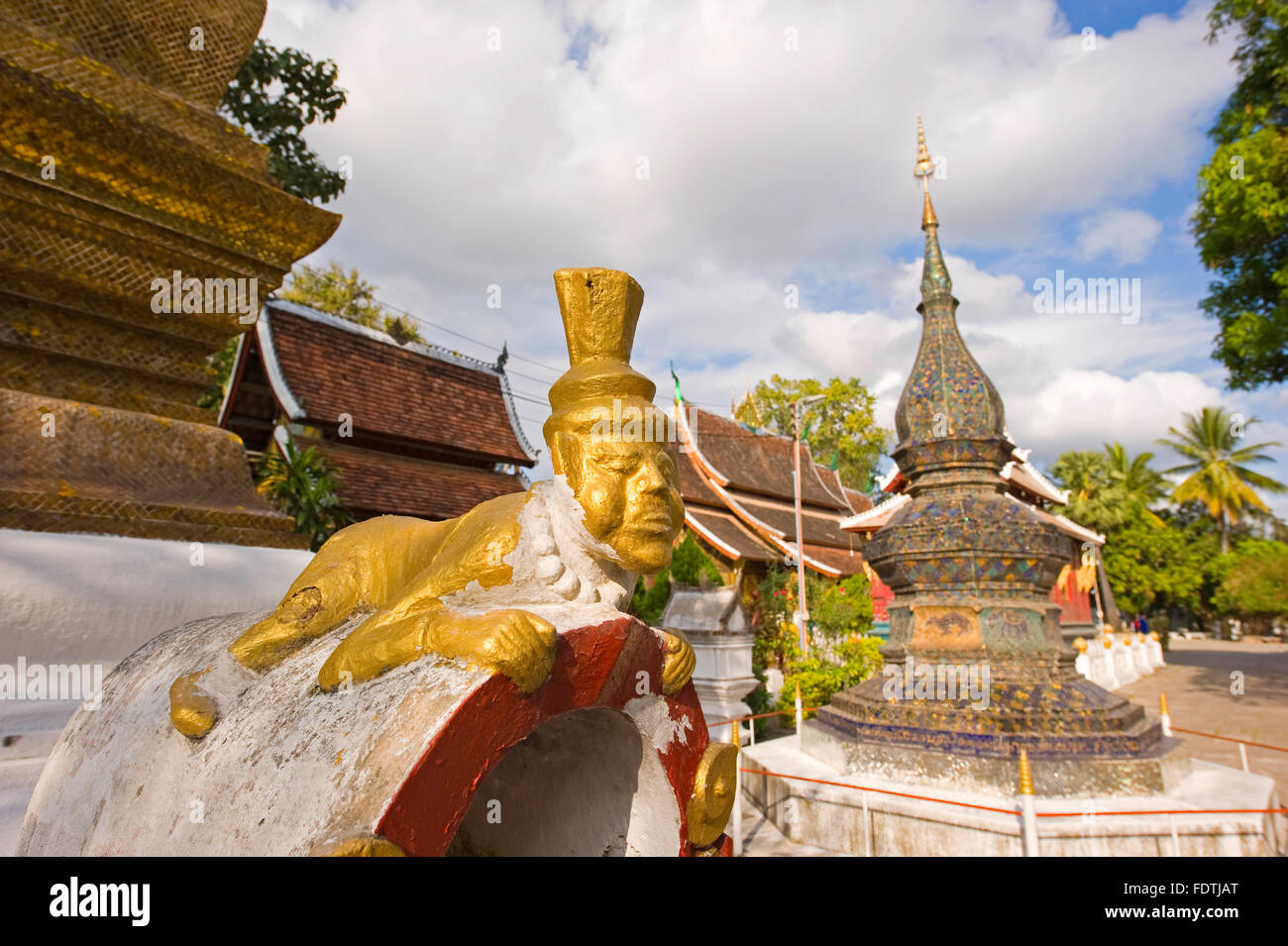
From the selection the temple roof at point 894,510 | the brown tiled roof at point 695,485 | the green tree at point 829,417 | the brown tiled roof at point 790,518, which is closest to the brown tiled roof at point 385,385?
the brown tiled roof at point 695,485

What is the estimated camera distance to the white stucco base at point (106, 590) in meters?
1.93

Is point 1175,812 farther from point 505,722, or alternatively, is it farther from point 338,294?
point 338,294

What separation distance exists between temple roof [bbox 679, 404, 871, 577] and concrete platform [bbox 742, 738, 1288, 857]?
11.4 meters

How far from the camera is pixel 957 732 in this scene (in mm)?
4973

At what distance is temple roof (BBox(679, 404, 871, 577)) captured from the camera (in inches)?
706

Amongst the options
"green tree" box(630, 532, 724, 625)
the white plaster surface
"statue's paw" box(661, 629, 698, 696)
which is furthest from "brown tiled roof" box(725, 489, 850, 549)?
the white plaster surface

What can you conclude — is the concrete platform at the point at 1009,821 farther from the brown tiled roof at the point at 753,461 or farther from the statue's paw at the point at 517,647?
the brown tiled roof at the point at 753,461

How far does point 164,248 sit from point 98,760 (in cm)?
173

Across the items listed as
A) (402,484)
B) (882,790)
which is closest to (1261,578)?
(882,790)

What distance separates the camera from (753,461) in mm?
21781

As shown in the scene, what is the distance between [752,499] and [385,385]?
10.8m

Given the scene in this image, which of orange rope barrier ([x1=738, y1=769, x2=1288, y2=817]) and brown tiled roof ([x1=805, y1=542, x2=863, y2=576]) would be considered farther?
brown tiled roof ([x1=805, y1=542, x2=863, y2=576])

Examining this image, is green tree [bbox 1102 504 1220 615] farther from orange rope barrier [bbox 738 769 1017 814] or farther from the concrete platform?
orange rope barrier [bbox 738 769 1017 814]
